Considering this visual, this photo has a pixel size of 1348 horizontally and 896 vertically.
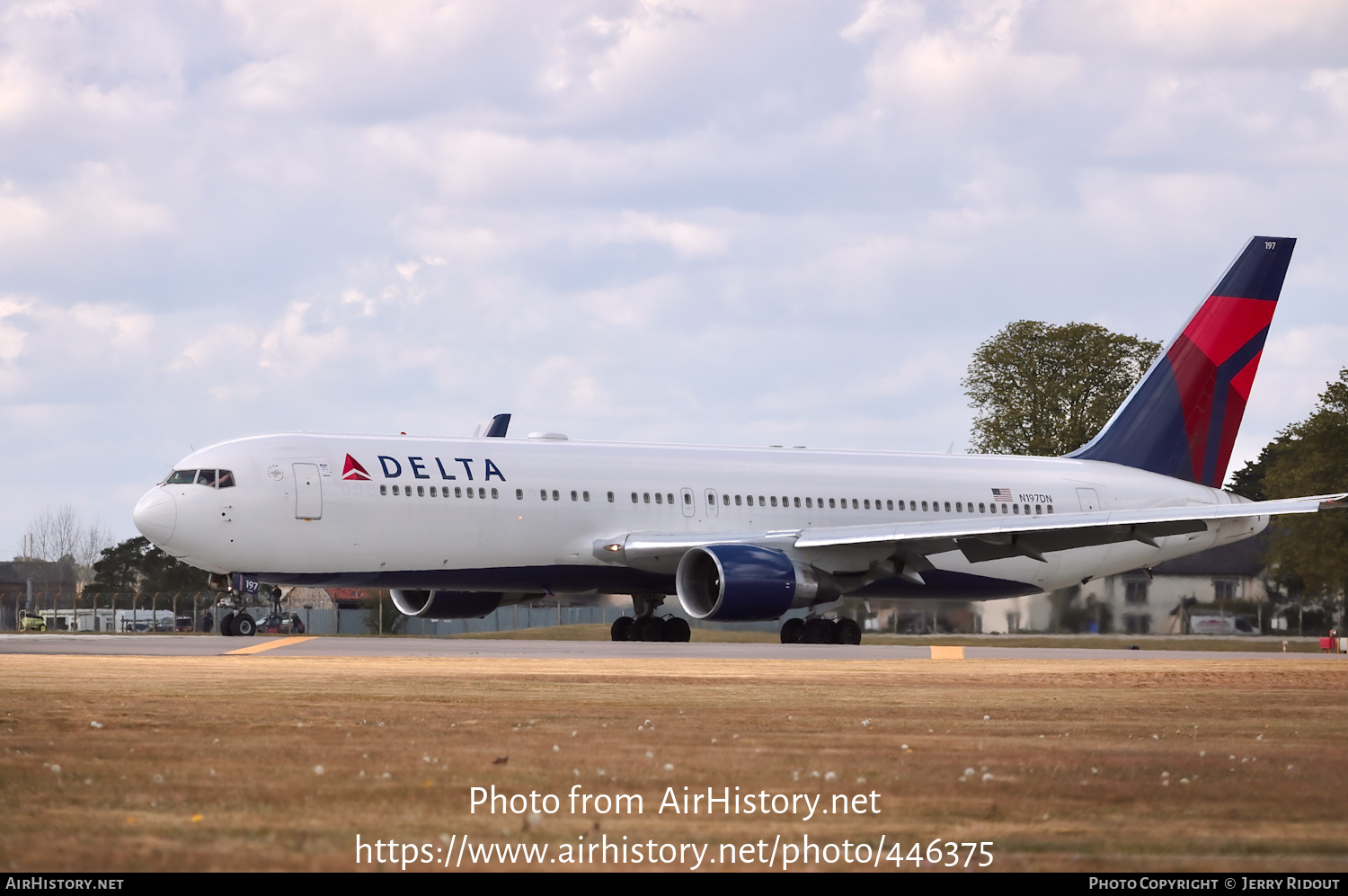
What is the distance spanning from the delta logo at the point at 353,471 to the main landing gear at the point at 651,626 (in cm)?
642

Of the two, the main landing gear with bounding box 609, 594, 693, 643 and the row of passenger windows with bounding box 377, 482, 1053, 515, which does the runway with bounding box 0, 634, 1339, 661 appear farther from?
the row of passenger windows with bounding box 377, 482, 1053, 515

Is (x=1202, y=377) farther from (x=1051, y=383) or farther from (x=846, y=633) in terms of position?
(x=1051, y=383)

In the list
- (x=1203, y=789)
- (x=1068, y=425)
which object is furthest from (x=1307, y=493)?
(x=1203, y=789)

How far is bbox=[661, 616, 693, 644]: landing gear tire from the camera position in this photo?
104 feet

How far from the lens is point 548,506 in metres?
29.1

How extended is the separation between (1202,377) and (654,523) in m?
14.1

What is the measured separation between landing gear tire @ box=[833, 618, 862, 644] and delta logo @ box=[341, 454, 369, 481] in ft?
29.9

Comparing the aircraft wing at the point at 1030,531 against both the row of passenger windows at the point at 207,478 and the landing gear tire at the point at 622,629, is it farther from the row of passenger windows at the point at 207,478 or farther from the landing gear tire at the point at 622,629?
the row of passenger windows at the point at 207,478

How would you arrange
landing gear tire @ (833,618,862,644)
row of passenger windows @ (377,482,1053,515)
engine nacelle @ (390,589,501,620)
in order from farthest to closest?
engine nacelle @ (390,589,501,620) < landing gear tire @ (833,618,862,644) < row of passenger windows @ (377,482,1053,515)

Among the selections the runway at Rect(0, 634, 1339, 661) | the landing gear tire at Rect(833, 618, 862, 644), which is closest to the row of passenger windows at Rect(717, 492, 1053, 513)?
the landing gear tire at Rect(833, 618, 862, 644)

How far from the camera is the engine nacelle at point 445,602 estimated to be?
1235 inches

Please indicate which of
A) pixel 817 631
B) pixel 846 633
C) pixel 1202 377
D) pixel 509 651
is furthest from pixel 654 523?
pixel 1202 377

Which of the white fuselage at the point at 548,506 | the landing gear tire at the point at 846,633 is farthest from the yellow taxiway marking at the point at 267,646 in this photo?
the landing gear tire at the point at 846,633
